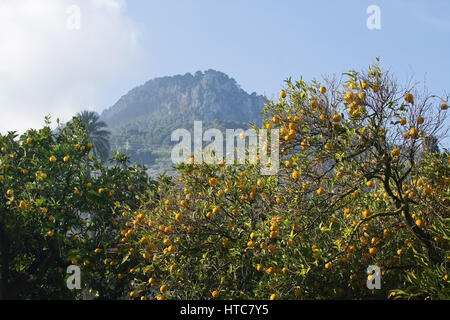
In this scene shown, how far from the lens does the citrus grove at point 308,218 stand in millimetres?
5422

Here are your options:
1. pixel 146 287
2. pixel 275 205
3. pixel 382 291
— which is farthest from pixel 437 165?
pixel 146 287

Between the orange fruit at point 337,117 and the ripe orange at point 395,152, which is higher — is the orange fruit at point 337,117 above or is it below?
above

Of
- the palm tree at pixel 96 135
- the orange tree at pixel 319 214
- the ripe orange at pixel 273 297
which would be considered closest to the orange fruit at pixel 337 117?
the orange tree at pixel 319 214

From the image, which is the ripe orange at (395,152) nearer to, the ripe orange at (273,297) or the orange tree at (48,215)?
the ripe orange at (273,297)

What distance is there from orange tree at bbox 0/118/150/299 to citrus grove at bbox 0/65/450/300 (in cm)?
5

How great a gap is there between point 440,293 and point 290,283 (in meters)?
1.64

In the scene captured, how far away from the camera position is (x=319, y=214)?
532 cm

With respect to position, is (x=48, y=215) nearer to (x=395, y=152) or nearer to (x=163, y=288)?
(x=163, y=288)

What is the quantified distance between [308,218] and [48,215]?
4.56 metres

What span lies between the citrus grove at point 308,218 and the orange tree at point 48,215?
52 mm

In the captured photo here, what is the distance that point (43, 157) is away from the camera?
9.18 m

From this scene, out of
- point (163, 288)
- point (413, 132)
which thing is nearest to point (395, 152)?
point (413, 132)

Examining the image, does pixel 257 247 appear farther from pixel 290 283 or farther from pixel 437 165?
pixel 437 165

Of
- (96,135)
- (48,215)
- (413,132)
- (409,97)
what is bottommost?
(48,215)
